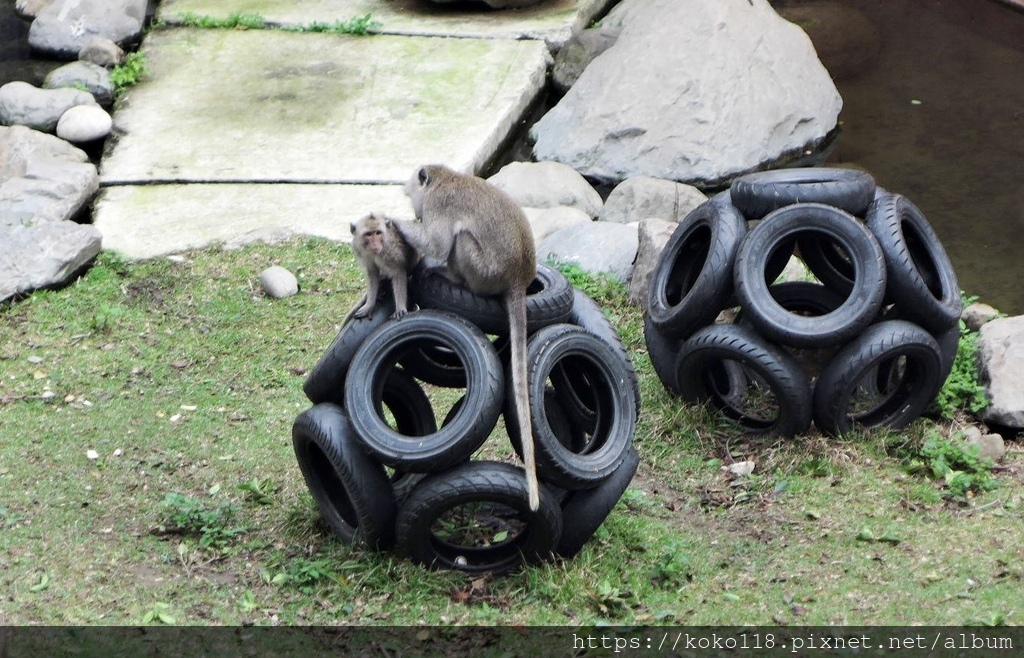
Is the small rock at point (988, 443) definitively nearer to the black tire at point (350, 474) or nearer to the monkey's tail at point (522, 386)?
the monkey's tail at point (522, 386)

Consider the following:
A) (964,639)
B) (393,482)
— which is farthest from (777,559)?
(393,482)

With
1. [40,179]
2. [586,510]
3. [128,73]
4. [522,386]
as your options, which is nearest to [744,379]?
[586,510]

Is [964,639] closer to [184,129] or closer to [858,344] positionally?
[858,344]

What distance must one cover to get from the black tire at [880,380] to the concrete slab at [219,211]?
3.86 m

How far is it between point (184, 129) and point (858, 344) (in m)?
6.67

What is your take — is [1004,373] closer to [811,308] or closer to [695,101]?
[811,308]

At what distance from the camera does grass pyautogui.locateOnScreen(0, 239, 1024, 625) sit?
5551mm

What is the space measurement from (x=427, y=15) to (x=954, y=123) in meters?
5.55

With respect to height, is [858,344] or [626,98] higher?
[858,344]

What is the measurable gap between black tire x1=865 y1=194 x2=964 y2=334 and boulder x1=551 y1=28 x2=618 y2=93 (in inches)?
222

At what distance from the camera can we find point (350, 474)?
18.2ft

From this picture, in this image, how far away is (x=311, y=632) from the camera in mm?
5320

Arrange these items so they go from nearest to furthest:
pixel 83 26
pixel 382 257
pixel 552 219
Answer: pixel 382 257 → pixel 552 219 → pixel 83 26

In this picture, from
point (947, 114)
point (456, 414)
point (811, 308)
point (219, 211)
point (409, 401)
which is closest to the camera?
point (456, 414)
